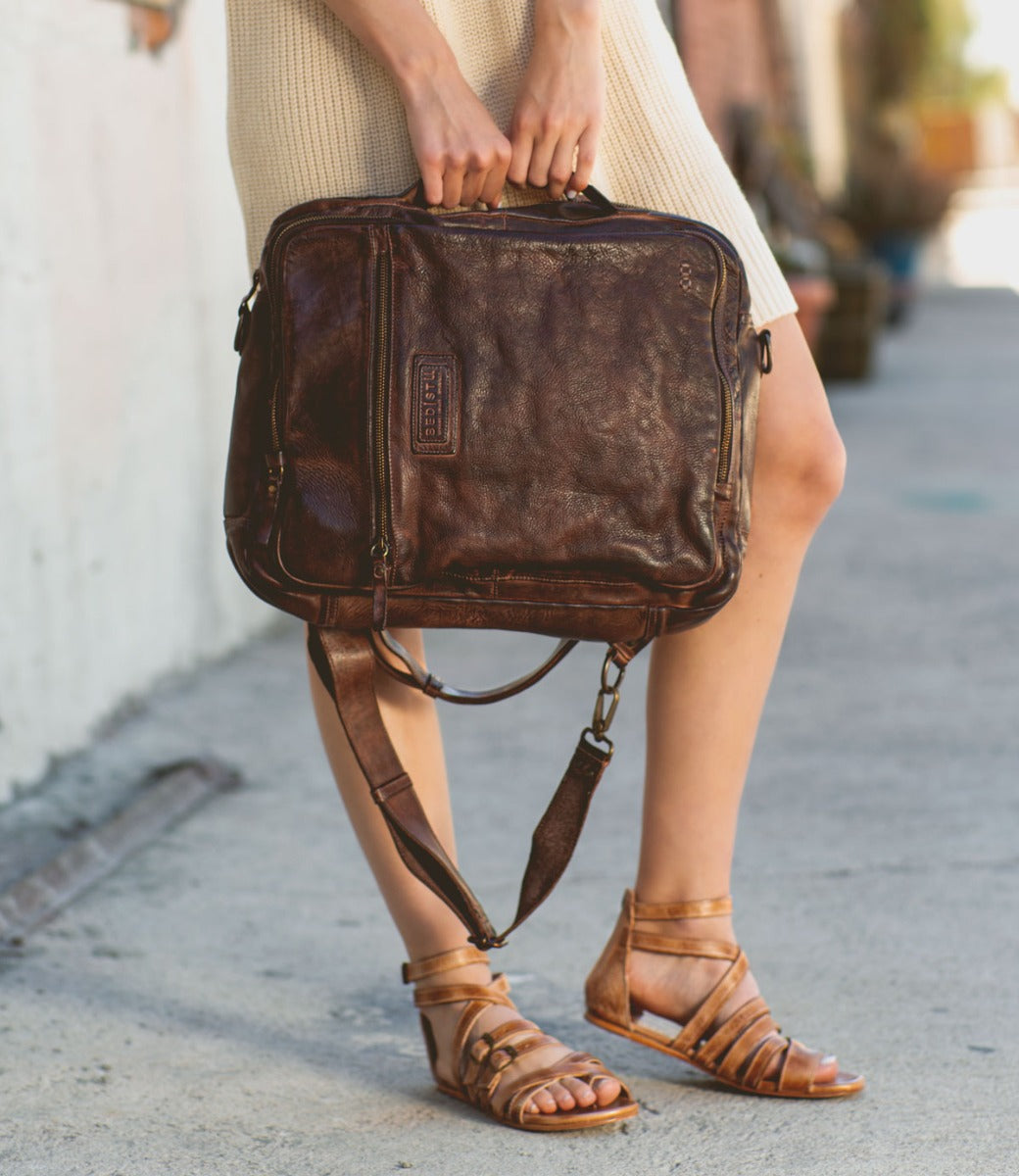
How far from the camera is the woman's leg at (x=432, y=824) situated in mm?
1707

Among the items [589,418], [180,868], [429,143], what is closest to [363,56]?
[429,143]

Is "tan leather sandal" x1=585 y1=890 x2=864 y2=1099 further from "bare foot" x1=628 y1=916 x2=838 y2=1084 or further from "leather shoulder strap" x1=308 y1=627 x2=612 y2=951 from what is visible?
"leather shoulder strap" x1=308 y1=627 x2=612 y2=951

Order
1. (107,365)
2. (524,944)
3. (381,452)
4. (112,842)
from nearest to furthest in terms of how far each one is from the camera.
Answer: (381,452)
(524,944)
(112,842)
(107,365)

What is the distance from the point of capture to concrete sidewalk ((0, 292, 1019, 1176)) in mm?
1664

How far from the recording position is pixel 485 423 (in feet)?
4.92

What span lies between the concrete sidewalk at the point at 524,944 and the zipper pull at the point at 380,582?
542mm

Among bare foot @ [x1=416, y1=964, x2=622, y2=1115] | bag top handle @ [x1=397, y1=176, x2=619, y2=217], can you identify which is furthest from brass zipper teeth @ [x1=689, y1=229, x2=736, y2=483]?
bare foot @ [x1=416, y1=964, x2=622, y2=1115]

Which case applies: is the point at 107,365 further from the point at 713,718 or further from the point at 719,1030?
the point at 719,1030

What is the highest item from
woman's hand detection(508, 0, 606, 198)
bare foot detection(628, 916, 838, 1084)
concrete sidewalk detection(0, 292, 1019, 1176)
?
woman's hand detection(508, 0, 606, 198)

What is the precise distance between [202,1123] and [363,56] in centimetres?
108

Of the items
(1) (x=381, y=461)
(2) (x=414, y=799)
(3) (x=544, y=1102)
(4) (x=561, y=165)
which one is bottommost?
(3) (x=544, y=1102)

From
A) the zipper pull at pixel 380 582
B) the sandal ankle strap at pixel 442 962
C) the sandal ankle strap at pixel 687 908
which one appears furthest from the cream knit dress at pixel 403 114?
the sandal ankle strap at pixel 442 962

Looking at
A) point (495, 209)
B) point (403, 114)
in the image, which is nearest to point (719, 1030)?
point (495, 209)

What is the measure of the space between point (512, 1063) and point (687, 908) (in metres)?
0.25
